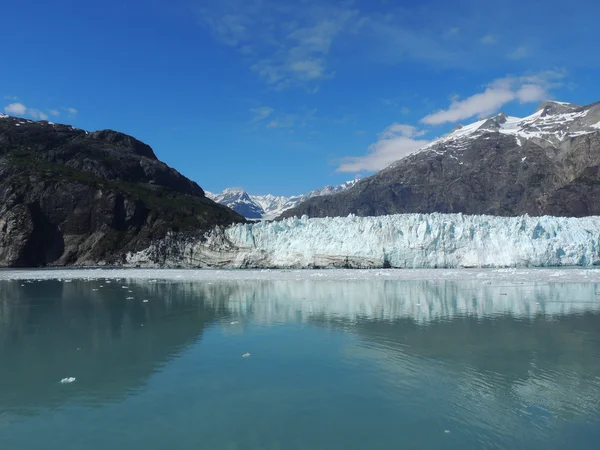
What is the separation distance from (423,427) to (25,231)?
197 ft

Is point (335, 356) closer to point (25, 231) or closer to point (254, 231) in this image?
point (254, 231)

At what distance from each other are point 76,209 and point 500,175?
100 metres

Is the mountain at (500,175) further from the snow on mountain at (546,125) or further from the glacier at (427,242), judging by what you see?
the glacier at (427,242)

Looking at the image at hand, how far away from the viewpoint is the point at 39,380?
859 centimetres

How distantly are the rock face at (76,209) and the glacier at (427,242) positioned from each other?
16392mm

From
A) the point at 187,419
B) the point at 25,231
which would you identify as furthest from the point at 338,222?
the point at 25,231

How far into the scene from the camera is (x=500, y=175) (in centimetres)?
11738

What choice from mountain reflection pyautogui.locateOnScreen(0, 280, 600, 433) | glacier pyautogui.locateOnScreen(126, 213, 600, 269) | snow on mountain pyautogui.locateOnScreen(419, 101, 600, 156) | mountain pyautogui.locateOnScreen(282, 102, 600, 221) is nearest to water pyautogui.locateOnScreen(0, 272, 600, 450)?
mountain reflection pyautogui.locateOnScreen(0, 280, 600, 433)

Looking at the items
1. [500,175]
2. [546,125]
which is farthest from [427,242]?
[546,125]

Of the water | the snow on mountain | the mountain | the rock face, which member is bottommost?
the water

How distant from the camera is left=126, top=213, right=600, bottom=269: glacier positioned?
1350 inches

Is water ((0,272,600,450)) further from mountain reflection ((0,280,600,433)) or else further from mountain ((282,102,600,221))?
mountain ((282,102,600,221))

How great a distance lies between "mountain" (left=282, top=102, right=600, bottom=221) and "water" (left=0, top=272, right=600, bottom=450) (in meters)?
78.3

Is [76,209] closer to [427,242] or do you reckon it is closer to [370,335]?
[427,242]
